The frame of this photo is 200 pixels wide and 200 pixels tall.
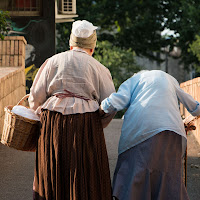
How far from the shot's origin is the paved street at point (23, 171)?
537cm

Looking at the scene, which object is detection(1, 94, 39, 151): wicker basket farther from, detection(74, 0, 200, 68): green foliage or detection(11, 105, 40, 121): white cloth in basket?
detection(74, 0, 200, 68): green foliage

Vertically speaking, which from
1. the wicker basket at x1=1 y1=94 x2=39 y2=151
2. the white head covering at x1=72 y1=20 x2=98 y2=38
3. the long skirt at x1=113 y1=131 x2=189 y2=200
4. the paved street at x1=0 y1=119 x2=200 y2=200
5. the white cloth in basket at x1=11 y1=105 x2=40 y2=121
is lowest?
the paved street at x1=0 y1=119 x2=200 y2=200

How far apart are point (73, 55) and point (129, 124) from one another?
0.77 meters

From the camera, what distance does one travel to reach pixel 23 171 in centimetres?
627

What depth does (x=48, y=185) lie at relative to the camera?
391 centimetres

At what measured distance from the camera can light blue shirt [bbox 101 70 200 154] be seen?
12.8ft

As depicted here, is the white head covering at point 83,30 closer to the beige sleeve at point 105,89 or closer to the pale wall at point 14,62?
the beige sleeve at point 105,89

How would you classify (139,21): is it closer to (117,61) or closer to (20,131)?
(117,61)

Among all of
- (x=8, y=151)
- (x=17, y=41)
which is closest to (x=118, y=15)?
(x=17, y=41)

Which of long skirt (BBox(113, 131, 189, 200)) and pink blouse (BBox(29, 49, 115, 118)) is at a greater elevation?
pink blouse (BBox(29, 49, 115, 118))

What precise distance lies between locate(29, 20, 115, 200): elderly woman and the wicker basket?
186 mm

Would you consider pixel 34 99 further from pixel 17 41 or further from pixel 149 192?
pixel 17 41

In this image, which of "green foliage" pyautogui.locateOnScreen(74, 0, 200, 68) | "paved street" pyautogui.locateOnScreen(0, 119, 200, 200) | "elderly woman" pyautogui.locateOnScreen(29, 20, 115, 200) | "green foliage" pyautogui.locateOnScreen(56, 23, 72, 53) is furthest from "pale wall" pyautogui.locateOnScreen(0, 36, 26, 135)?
"green foliage" pyautogui.locateOnScreen(74, 0, 200, 68)

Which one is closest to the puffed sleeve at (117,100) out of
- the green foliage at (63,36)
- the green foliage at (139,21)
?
the green foliage at (63,36)
